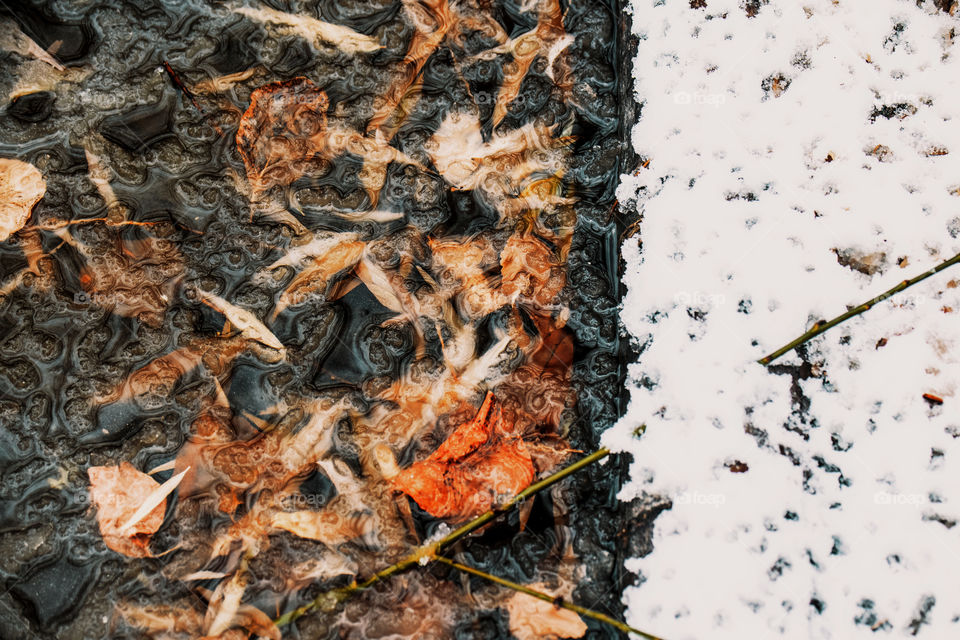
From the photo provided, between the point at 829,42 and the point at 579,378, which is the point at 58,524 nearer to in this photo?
the point at 579,378

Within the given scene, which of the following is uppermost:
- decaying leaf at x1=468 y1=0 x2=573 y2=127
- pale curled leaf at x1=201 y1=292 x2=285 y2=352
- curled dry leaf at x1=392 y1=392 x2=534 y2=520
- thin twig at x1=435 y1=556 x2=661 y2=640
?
decaying leaf at x1=468 y1=0 x2=573 y2=127

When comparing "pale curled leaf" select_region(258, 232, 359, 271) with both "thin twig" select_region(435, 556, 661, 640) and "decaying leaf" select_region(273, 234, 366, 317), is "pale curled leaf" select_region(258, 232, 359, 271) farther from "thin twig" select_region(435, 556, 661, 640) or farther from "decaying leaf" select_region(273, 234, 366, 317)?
"thin twig" select_region(435, 556, 661, 640)

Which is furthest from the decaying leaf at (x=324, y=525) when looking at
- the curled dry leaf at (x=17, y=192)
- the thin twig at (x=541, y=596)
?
the curled dry leaf at (x=17, y=192)

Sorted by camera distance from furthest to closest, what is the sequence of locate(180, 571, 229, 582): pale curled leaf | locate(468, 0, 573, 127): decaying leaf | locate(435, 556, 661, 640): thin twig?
locate(468, 0, 573, 127): decaying leaf → locate(180, 571, 229, 582): pale curled leaf → locate(435, 556, 661, 640): thin twig

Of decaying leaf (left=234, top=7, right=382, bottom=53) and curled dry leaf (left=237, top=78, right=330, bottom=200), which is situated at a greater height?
decaying leaf (left=234, top=7, right=382, bottom=53)

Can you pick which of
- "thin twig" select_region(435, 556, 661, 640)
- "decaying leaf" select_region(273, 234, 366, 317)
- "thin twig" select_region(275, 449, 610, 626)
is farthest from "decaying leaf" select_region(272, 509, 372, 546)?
"decaying leaf" select_region(273, 234, 366, 317)

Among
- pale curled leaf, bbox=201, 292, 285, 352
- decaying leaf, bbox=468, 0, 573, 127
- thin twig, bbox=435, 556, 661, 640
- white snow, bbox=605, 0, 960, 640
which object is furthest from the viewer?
decaying leaf, bbox=468, 0, 573, 127

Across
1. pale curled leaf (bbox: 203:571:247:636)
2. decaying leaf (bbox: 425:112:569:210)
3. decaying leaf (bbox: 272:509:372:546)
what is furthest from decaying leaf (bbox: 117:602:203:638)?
decaying leaf (bbox: 425:112:569:210)

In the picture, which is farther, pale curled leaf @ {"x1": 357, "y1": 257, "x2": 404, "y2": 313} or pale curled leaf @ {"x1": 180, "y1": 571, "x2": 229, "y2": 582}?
pale curled leaf @ {"x1": 357, "y1": 257, "x2": 404, "y2": 313}
